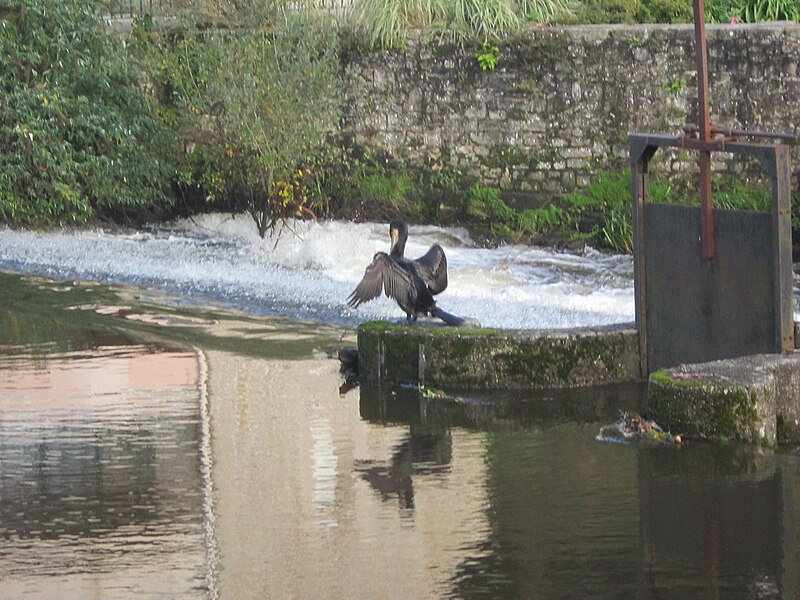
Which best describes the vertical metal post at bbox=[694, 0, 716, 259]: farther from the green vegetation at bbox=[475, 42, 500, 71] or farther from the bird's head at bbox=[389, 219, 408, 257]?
the green vegetation at bbox=[475, 42, 500, 71]

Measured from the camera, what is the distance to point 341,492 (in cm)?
791

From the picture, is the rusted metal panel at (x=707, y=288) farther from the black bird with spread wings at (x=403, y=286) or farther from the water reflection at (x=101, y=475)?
the water reflection at (x=101, y=475)

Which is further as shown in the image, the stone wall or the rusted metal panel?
the stone wall

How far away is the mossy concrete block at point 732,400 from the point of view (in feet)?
28.4

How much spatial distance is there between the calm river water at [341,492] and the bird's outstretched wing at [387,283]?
0.64 metres

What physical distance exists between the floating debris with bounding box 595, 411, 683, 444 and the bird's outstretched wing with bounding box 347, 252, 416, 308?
216 centimetres

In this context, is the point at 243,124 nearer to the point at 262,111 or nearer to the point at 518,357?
the point at 262,111

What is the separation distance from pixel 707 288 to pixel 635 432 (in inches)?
55.8

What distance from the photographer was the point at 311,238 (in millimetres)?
18625

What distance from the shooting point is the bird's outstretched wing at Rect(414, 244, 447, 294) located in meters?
11.1

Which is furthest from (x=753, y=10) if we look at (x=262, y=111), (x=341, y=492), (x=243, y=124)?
(x=341, y=492)

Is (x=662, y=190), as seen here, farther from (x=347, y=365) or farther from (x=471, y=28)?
(x=347, y=365)

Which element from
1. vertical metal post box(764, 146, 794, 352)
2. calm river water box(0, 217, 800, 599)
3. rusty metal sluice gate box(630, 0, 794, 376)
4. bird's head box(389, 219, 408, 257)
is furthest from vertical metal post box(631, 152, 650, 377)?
bird's head box(389, 219, 408, 257)

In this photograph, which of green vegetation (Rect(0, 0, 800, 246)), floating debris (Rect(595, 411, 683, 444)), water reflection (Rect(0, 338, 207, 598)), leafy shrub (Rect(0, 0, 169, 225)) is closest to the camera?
water reflection (Rect(0, 338, 207, 598))
